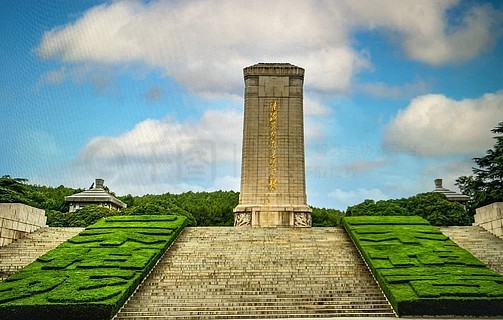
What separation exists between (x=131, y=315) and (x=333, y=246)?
26.9 feet

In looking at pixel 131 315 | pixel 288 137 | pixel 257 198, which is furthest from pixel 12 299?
pixel 288 137

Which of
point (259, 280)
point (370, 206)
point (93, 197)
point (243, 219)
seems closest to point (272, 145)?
point (243, 219)

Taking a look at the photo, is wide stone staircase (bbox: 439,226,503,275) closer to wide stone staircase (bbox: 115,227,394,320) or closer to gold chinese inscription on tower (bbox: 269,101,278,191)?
wide stone staircase (bbox: 115,227,394,320)

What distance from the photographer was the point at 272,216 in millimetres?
24859

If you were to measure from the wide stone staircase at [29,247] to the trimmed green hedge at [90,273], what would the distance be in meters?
1.02

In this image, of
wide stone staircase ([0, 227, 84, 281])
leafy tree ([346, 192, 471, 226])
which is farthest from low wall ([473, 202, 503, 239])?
wide stone staircase ([0, 227, 84, 281])

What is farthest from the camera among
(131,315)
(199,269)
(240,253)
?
(240,253)

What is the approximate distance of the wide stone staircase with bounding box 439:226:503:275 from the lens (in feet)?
56.4

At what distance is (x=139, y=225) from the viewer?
68.4ft

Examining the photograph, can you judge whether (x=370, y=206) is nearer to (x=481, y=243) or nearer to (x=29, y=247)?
(x=481, y=243)

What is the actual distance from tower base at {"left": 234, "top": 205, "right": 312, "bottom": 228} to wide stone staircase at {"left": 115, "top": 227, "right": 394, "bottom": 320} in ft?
13.7

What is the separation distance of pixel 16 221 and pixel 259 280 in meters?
10.1

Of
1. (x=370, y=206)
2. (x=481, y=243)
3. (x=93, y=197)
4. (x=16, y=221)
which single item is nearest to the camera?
(x=481, y=243)

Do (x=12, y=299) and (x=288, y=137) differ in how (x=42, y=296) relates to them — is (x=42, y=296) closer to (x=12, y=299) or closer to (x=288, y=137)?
(x=12, y=299)
